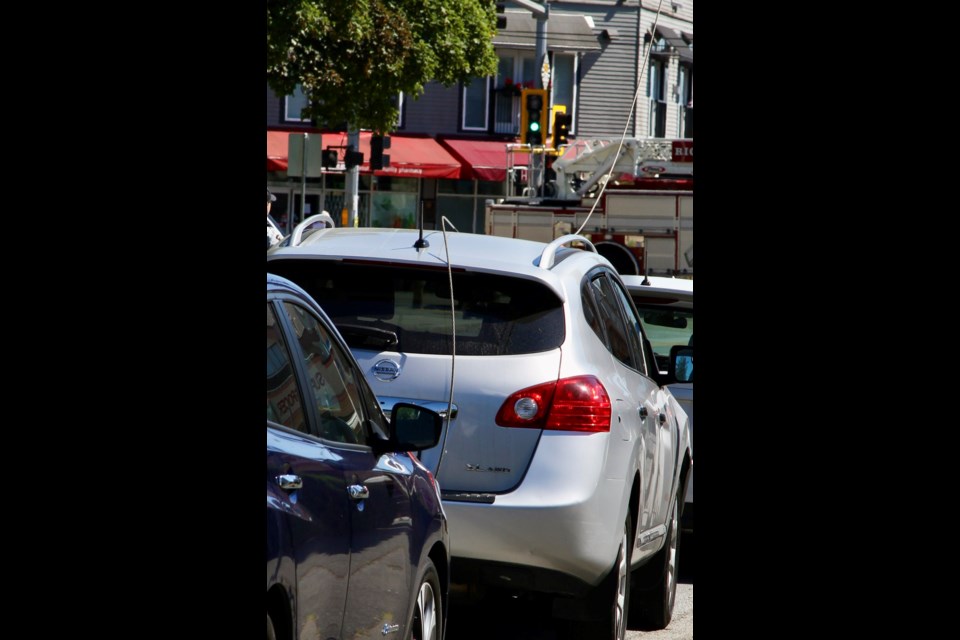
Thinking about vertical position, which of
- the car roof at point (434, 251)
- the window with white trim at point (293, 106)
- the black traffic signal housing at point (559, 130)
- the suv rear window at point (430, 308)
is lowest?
the suv rear window at point (430, 308)

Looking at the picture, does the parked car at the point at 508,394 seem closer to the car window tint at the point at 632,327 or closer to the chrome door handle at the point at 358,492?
the car window tint at the point at 632,327

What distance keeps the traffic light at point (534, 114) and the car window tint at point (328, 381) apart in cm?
2491

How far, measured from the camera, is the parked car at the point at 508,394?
564 centimetres

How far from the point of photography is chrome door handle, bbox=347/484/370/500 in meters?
3.89

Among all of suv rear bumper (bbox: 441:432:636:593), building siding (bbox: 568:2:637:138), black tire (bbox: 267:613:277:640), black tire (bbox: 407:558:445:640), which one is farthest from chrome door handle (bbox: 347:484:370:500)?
building siding (bbox: 568:2:637:138)

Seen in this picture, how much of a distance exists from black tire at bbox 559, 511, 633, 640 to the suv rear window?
0.85 metres

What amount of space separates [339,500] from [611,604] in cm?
232

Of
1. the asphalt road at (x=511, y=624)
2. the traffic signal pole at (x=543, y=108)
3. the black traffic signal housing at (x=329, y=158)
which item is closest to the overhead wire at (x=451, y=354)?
the asphalt road at (x=511, y=624)

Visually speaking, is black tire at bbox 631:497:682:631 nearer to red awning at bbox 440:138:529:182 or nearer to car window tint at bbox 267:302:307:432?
car window tint at bbox 267:302:307:432

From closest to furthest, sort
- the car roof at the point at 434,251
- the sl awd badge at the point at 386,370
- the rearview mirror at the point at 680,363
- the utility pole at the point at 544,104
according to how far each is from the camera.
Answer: the sl awd badge at the point at 386,370 → the car roof at the point at 434,251 → the rearview mirror at the point at 680,363 → the utility pole at the point at 544,104
